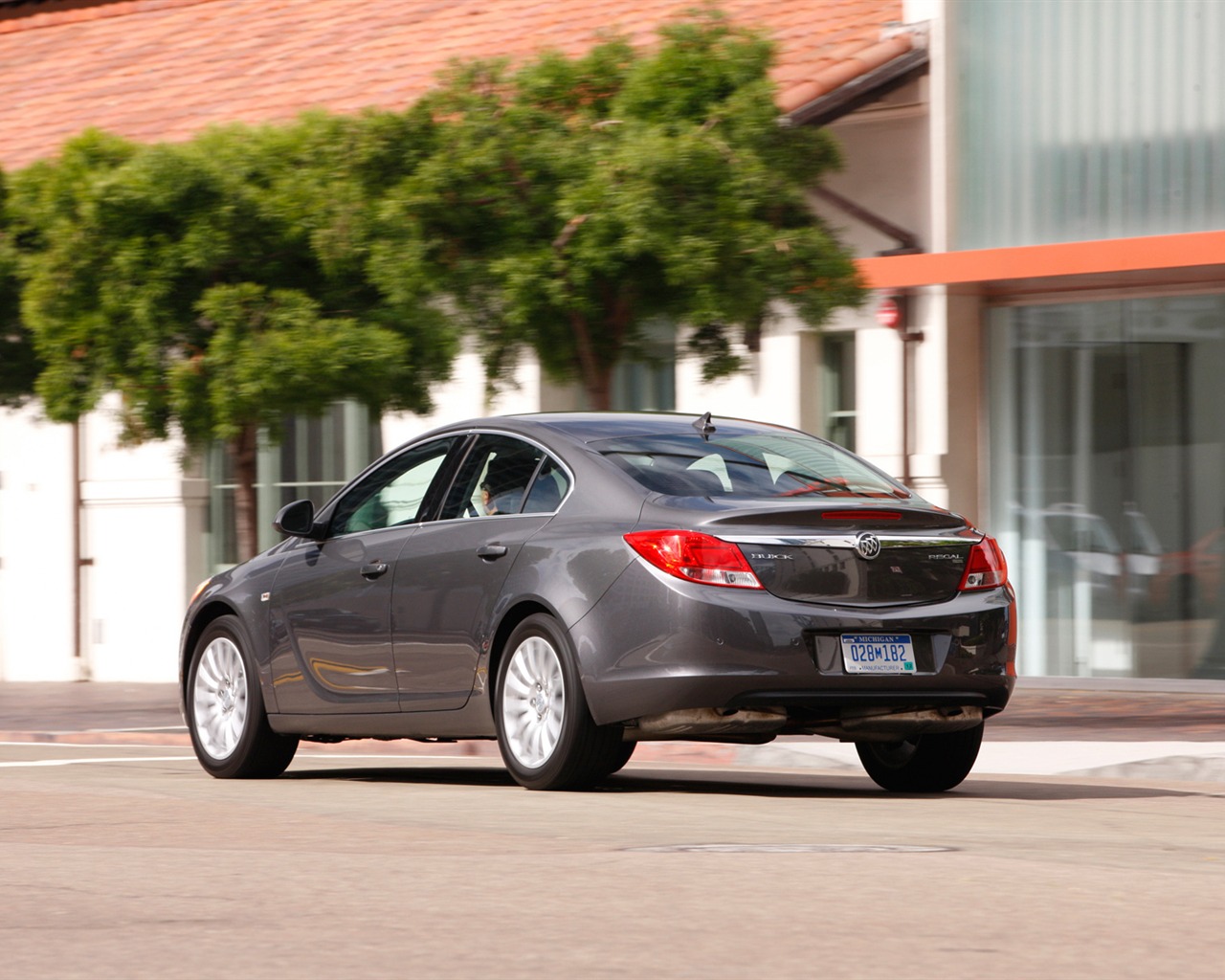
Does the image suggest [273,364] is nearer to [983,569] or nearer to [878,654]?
[983,569]

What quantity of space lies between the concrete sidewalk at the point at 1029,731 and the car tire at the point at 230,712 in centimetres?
209

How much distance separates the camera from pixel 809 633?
9.02 m

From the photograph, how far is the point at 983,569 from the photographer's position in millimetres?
9531

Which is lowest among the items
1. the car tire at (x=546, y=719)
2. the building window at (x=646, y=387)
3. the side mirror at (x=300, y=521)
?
the car tire at (x=546, y=719)

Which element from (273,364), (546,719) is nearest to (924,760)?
(546,719)

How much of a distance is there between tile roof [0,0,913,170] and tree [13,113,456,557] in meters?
3.55

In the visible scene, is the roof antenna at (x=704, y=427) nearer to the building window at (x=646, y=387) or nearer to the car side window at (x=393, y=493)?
the car side window at (x=393, y=493)

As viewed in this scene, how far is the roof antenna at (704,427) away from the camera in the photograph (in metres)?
9.95

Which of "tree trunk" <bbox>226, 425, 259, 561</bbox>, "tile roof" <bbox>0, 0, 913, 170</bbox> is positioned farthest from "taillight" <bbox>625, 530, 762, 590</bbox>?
"tile roof" <bbox>0, 0, 913, 170</bbox>

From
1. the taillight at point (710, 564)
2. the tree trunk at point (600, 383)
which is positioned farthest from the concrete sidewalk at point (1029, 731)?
the taillight at point (710, 564)

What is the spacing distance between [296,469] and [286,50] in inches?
185

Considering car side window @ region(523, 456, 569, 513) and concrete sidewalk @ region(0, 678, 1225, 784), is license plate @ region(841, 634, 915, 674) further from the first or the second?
concrete sidewalk @ region(0, 678, 1225, 784)

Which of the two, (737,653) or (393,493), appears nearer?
(737,653)

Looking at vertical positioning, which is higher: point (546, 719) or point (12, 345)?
point (12, 345)
